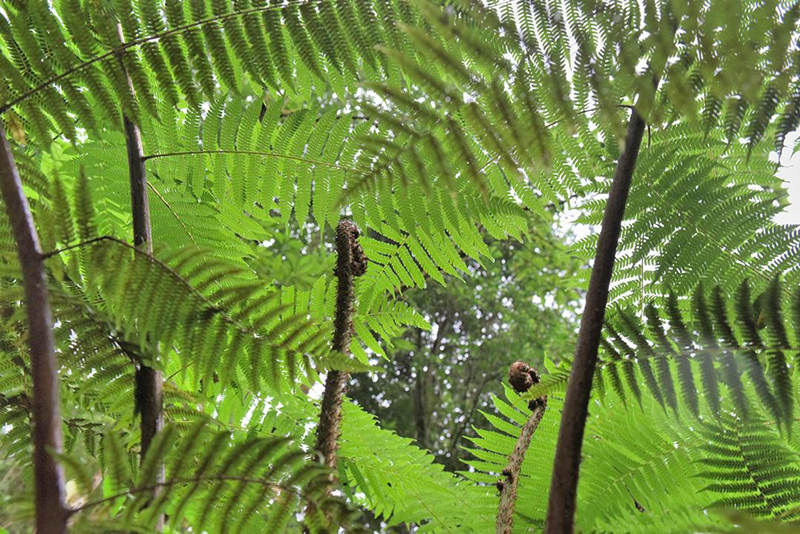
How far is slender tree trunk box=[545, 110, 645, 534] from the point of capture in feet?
1.55

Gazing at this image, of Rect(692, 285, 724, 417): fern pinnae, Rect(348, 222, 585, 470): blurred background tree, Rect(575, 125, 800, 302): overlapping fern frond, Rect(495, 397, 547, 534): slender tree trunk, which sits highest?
Rect(348, 222, 585, 470): blurred background tree

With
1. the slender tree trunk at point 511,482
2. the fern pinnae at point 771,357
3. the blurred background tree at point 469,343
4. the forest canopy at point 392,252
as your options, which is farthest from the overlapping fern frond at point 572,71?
the blurred background tree at point 469,343

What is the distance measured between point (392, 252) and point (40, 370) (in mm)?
778

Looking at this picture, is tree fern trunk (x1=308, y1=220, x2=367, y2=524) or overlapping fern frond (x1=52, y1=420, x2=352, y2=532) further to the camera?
tree fern trunk (x1=308, y1=220, x2=367, y2=524)

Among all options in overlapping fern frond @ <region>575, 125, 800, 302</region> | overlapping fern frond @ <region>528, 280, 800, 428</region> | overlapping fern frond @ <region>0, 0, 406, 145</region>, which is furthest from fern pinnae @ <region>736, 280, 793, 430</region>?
overlapping fern frond @ <region>0, 0, 406, 145</region>

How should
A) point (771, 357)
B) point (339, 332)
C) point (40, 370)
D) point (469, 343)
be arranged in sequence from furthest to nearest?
point (469, 343), point (339, 332), point (771, 357), point (40, 370)

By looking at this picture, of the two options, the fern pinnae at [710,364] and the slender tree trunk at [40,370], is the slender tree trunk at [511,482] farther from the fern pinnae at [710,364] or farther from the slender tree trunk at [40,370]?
the slender tree trunk at [40,370]

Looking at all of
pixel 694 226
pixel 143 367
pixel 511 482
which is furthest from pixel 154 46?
pixel 694 226

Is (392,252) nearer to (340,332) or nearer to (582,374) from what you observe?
(340,332)

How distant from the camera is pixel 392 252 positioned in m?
1.20

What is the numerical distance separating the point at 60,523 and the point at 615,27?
23.8 inches

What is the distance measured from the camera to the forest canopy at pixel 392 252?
528mm

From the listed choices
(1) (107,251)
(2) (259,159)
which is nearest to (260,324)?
(1) (107,251)

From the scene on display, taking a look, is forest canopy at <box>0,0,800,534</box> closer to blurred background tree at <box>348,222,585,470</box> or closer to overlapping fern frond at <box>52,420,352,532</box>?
overlapping fern frond at <box>52,420,352,532</box>
